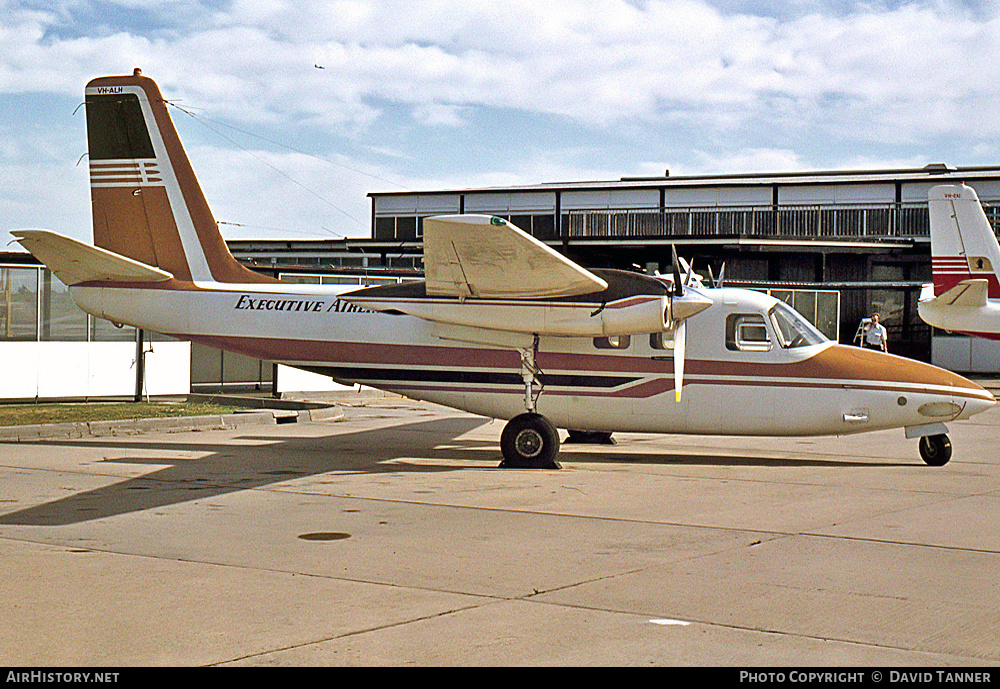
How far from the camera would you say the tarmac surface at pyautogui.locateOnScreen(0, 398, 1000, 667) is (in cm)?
556

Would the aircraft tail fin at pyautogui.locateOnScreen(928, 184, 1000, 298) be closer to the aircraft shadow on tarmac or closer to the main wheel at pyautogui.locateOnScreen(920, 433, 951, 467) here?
the main wheel at pyautogui.locateOnScreen(920, 433, 951, 467)

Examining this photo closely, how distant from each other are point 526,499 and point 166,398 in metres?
14.5

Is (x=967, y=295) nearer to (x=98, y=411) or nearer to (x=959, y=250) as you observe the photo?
(x=959, y=250)

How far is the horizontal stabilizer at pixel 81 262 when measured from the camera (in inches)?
540

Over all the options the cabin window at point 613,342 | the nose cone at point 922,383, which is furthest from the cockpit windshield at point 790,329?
the cabin window at point 613,342

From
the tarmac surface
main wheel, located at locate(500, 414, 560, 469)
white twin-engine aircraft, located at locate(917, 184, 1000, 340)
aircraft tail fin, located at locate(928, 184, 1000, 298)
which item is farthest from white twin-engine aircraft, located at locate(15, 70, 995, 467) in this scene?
aircraft tail fin, located at locate(928, 184, 1000, 298)

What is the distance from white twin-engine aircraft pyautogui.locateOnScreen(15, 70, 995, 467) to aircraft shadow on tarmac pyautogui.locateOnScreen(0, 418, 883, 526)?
872 millimetres

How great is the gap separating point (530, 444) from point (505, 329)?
1.61m

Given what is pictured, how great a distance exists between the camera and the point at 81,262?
1466cm

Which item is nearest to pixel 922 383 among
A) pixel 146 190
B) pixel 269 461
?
pixel 269 461

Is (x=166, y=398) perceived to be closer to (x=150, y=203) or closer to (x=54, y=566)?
(x=150, y=203)

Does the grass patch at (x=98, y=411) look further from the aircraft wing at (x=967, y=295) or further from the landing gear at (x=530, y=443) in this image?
the aircraft wing at (x=967, y=295)

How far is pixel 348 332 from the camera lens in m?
14.9

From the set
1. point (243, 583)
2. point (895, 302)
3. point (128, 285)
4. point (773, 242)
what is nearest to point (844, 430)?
point (243, 583)
